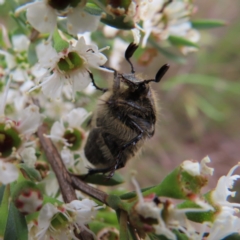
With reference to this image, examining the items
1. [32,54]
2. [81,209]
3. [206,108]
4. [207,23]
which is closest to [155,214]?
[81,209]

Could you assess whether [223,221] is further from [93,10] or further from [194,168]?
[93,10]

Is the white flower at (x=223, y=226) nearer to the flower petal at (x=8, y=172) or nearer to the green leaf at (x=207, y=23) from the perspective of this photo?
the flower petal at (x=8, y=172)

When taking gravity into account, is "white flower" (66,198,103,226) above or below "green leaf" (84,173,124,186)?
above

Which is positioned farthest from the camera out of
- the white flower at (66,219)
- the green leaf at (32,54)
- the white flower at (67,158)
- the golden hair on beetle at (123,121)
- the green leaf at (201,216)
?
the green leaf at (32,54)

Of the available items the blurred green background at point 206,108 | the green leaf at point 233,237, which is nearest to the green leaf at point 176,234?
the green leaf at point 233,237

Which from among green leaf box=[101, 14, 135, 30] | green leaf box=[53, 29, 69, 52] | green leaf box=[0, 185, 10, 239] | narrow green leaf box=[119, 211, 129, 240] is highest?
green leaf box=[101, 14, 135, 30]

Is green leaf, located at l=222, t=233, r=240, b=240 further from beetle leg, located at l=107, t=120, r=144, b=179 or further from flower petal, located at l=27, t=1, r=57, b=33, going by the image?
flower petal, located at l=27, t=1, r=57, b=33

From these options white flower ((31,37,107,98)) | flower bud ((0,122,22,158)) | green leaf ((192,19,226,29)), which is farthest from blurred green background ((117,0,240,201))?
flower bud ((0,122,22,158))
